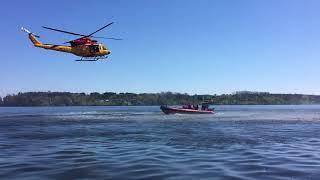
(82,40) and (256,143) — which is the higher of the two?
(82,40)

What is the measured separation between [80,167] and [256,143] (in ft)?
46.5

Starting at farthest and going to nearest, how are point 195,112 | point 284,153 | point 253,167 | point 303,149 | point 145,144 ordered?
point 195,112 → point 145,144 → point 303,149 → point 284,153 → point 253,167

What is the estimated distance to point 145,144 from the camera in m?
30.6

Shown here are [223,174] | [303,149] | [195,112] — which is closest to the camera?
[223,174]

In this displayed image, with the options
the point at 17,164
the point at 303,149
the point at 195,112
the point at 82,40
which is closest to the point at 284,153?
the point at 303,149

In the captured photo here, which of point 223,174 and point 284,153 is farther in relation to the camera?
point 284,153

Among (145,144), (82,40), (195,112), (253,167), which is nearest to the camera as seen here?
(253,167)

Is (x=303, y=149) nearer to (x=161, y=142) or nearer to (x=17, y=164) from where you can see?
(x=161, y=142)

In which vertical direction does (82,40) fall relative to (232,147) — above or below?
above

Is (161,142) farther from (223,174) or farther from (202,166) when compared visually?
(223,174)

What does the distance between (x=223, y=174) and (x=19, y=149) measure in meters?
14.3

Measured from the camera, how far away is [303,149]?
26.9m

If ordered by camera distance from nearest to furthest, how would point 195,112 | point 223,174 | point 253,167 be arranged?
point 223,174
point 253,167
point 195,112

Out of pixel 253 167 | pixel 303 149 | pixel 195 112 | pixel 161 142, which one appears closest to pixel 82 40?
pixel 161 142
